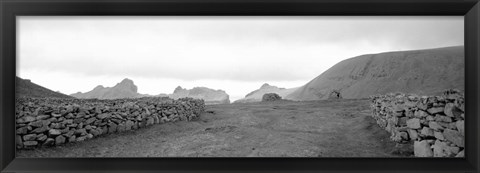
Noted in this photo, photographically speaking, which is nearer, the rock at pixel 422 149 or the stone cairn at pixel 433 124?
the stone cairn at pixel 433 124

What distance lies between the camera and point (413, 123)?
3289 millimetres

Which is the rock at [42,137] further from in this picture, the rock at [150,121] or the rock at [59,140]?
the rock at [150,121]

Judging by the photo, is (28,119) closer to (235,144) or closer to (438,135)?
(235,144)

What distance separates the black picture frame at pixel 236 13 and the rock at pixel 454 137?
0.05 m

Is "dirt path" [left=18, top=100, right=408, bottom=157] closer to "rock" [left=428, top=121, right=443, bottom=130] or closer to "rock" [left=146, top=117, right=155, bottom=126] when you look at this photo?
"rock" [left=146, top=117, right=155, bottom=126]

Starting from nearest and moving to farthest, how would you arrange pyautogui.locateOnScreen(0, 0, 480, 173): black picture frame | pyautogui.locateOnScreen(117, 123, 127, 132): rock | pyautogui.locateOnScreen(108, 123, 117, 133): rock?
pyautogui.locateOnScreen(0, 0, 480, 173): black picture frame < pyautogui.locateOnScreen(108, 123, 117, 133): rock < pyautogui.locateOnScreen(117, 123, 127, 132): rock

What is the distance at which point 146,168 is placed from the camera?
2363 mm

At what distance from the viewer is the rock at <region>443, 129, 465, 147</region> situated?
2.37 metres

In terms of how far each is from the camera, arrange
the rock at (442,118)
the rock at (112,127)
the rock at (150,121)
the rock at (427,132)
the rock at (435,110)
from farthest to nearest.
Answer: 1. the rock at (150,121)
2. the rock at (112,127)
3. the rock at (427,132)
4. the rock at (435,110)
5. the rock at (442,118)

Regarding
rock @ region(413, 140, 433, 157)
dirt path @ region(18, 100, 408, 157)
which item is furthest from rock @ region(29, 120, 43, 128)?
rock @ region(413, 140, 433, 157)

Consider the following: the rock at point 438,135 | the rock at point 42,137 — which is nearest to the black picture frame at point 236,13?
the rock at point 438,135

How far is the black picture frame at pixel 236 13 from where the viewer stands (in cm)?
227

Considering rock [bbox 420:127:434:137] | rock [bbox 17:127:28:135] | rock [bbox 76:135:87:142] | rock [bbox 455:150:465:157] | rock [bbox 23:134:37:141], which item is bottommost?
rock [bbox 76:135:87:142]

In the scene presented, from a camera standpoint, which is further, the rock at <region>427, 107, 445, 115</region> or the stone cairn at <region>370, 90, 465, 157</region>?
the rock at <region>427, 107, 445, 115</region>
